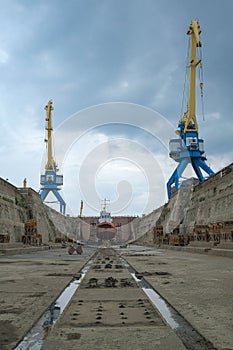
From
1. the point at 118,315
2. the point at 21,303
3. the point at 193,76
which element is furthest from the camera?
the point at 193,76

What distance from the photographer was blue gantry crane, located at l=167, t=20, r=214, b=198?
158ft

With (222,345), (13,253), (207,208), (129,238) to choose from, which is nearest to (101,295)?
(222,345)

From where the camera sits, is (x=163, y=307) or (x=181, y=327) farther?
(x=163, y=307)

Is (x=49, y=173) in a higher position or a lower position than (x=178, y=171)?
higher

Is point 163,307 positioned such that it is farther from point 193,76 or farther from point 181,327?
point 193,76

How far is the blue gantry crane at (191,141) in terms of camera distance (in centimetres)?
4819

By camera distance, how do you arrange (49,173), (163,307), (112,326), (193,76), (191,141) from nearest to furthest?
(112,326), (163,307), (191,141), (193,76), (49,173)

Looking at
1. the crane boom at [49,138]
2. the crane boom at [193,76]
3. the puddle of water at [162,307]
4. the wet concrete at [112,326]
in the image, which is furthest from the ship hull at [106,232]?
the wet concrete at [112,326]

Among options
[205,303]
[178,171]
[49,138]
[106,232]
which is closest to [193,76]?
[178,171]

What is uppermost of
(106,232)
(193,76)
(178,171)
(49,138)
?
(193,76)

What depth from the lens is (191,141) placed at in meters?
48.2

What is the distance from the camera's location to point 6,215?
26531 millimetres

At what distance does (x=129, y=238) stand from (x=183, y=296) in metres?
79.7

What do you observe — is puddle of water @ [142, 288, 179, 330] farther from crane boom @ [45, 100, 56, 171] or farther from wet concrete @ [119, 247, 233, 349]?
crane boom @ [45, 100, 56, 171]
